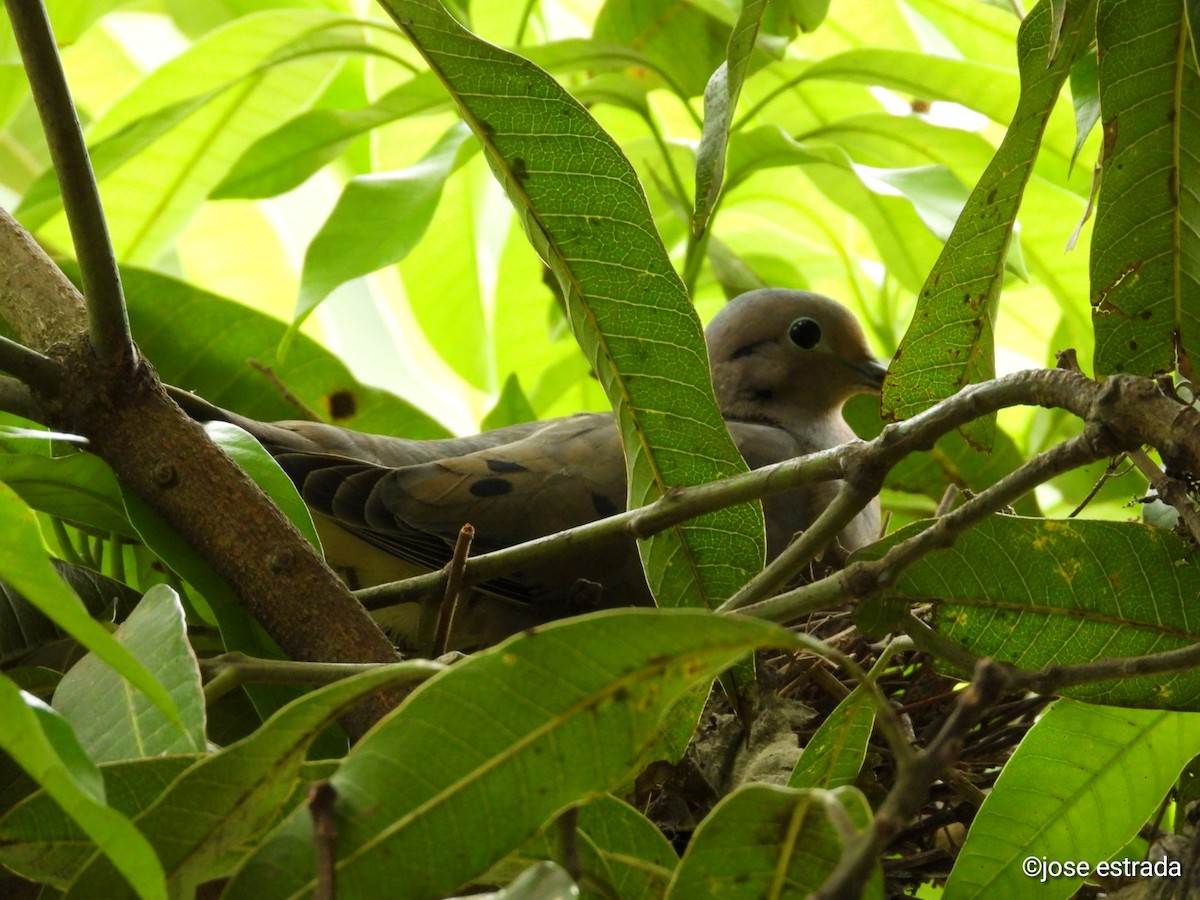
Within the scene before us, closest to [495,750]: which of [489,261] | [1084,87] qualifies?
[1084,87]

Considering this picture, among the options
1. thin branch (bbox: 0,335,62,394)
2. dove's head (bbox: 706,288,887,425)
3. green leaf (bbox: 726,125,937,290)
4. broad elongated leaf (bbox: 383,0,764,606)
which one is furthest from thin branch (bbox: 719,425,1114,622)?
dove's head (bbox: 706,288,887,425)

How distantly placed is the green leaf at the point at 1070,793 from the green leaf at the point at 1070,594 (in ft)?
0.23

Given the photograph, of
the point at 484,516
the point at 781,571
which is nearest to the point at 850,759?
the point at 781,571

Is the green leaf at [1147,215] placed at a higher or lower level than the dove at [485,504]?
higher

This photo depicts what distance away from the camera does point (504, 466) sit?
1.28 metres

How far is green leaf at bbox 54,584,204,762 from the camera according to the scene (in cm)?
55

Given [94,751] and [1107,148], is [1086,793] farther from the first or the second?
[94,751]

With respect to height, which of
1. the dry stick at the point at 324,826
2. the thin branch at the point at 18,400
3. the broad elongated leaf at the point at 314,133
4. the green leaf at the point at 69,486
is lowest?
the dry stick at the point at 324,826

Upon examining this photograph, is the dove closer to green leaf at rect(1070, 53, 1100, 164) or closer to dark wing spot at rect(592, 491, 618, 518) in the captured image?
dark wing spot at rect(592, 491, 618, 518)

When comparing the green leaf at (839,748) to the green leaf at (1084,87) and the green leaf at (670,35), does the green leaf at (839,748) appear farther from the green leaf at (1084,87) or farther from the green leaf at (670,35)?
the green leaf at (670,35)

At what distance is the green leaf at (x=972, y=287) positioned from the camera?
834mm

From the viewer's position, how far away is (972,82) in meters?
1.48

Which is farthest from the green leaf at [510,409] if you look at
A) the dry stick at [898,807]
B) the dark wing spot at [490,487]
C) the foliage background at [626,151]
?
the dry stick at [898,807]

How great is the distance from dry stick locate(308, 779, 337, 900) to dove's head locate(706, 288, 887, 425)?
1.26m
